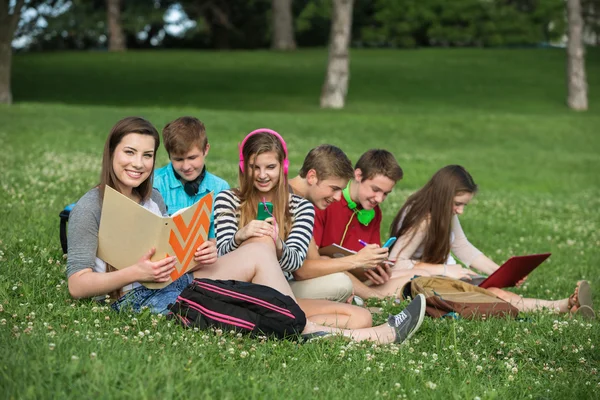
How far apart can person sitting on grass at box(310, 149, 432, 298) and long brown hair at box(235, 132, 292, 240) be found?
0.59 m

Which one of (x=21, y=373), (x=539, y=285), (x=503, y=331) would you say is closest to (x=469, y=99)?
(x=539, y=285)

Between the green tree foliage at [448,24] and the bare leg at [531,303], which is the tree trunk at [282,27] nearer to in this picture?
the green tree foliage at [448,24]

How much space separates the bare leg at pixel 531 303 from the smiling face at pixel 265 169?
8.61ft

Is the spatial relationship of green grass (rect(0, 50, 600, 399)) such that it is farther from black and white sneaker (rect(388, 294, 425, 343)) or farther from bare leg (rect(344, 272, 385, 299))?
bare leg (rect(344, 272, 385, 299))

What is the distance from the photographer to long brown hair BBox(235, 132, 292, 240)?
20.3ft

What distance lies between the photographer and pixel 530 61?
41.8 metres

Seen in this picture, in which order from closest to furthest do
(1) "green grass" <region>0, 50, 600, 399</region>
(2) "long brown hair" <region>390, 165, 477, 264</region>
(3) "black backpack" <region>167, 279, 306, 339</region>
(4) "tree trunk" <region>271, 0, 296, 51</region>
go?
1. (1) "green grass" <region>0, 50, 600, 399</region>
2. (3) "black backpack" <region>167, 279, 306, 339</region>
3. (2) "long brown hair" <region>390, 165, 477, 264</region>
4. (4) "tree trunk" <region>271, 0, 296, 51</region>

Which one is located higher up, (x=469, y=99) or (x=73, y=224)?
(x=469, y=99)

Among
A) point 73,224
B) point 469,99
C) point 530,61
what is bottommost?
point 73,224

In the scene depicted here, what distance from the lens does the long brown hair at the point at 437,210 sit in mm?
7988

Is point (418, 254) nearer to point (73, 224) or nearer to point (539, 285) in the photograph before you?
point (539, 285)

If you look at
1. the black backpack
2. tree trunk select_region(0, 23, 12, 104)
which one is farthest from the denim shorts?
tree trunk select_region(0, 23, 12, 104)

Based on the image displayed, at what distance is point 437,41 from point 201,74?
1134 inches

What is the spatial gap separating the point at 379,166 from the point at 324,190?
32.3 inches
